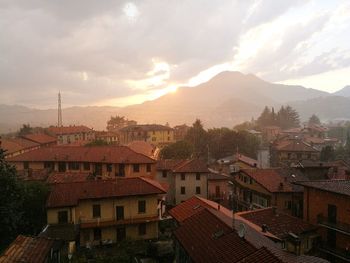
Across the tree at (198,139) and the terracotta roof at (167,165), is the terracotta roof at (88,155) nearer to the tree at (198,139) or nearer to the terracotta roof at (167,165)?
the terracotta roof at (167,165)

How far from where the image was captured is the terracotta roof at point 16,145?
74.2 meters

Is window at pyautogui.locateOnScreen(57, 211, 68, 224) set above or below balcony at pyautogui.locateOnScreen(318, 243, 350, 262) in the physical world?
above

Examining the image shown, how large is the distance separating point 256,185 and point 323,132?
110m

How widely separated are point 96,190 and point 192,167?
17.6m

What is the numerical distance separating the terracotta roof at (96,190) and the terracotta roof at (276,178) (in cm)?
1353

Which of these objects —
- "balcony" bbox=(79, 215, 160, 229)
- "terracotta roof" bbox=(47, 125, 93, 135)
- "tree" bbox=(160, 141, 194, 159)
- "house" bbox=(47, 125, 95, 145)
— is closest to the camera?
"balcony" bbox=(79, 215, 160, 229)

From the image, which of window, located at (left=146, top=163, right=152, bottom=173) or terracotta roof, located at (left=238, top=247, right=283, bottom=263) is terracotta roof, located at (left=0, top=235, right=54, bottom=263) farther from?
window, located at (left=146, top=163, right=152, bottom=173)

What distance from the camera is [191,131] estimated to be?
306ft

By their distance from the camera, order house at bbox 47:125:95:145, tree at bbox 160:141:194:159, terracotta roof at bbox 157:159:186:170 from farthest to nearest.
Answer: house at bbox 47:125:95:145 → tree at bbox 160:141:194:159 → terracotta roof at bbox 157:159:186:170

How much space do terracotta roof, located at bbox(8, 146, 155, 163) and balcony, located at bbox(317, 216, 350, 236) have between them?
86.6ft

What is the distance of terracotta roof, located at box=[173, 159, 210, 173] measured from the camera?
48.4m

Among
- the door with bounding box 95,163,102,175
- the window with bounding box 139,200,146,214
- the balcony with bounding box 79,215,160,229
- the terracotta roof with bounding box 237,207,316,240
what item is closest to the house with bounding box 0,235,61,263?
the balcony with bounding box 79,215,160,229

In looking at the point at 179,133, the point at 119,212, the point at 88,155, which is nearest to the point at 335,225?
the point at 119,212

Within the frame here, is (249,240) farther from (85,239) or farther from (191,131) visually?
(191,131)
